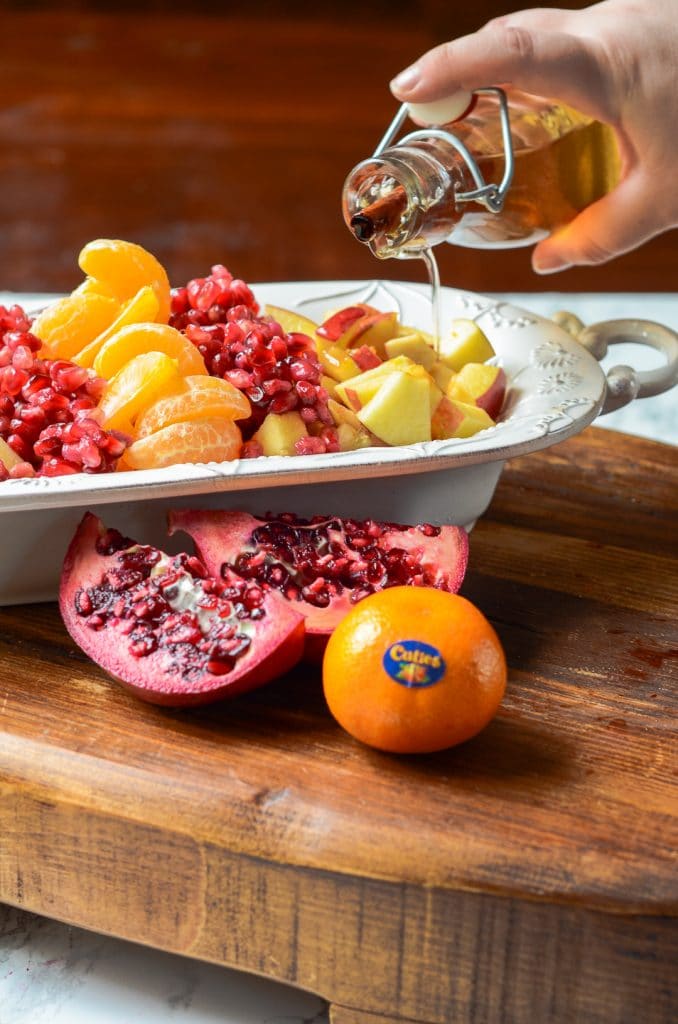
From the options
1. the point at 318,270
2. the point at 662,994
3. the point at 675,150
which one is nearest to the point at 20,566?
the point at 662,994

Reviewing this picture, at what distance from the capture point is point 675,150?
62.2 inches

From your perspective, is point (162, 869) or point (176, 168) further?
point (176, 168)

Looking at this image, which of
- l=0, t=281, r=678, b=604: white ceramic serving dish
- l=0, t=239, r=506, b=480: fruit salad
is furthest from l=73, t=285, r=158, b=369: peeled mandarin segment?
l=0, t=281, r=678, b=604: white ceramic serving dish

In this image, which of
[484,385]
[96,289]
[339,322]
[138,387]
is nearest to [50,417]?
A: [138,387]

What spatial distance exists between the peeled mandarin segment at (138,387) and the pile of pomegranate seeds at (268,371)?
97 mm

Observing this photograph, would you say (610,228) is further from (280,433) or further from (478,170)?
(280,433)

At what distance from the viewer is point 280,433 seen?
1388mm

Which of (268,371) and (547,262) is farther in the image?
(547,262)

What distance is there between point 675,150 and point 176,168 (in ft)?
9.51

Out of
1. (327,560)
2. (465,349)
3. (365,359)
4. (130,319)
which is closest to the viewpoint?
(327,560)

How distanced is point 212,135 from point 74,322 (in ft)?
10.1

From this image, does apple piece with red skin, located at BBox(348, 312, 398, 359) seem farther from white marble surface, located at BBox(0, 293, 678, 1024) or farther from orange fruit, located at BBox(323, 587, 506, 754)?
white marble surface, located at BBox(0, 293, 678, 1024)

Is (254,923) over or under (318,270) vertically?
over

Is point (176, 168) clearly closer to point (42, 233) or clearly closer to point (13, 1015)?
point (42, 233)
